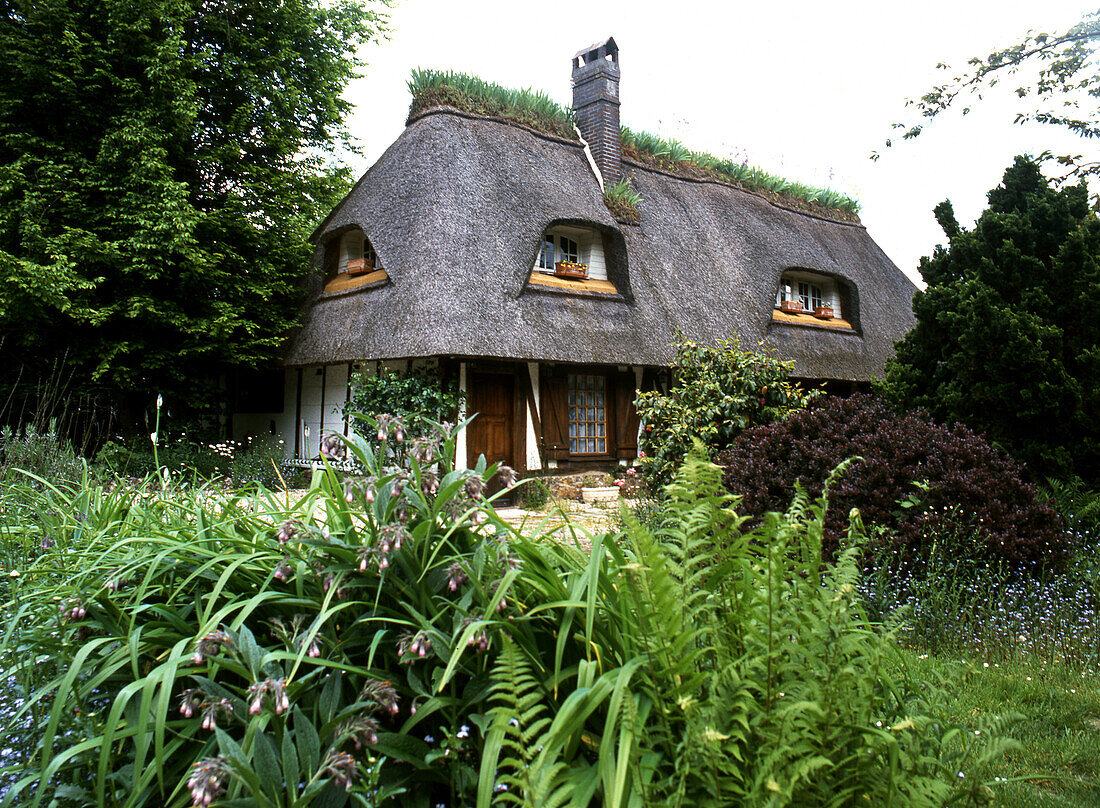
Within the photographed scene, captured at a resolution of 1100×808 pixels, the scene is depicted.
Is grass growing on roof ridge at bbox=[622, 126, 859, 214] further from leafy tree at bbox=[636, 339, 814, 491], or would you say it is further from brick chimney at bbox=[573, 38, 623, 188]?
leafy tree at bbox=[636, 339, 814, 491]

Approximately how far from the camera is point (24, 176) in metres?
10.1

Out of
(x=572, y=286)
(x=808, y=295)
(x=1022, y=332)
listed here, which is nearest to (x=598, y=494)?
(x=572, y=286)

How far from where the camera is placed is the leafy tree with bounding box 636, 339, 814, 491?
7.42m

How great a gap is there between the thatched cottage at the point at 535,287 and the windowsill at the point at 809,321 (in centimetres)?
6

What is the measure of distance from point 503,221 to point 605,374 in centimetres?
303

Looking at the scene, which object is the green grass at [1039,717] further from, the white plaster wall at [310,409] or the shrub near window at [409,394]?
the white plaster wall at [310,409]

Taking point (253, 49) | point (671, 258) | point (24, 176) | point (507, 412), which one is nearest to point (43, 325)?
point (24, 176)

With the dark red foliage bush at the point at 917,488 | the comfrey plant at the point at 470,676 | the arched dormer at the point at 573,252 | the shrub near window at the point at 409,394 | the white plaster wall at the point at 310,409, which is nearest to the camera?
the comfrey plant at the point at 470,676

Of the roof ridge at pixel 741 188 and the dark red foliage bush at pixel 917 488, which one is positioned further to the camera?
the roof ridge at pixel 741 188

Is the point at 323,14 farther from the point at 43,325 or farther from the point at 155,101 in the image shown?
the point at 43,325

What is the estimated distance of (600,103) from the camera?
45.8ft

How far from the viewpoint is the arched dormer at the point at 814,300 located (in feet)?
49.9

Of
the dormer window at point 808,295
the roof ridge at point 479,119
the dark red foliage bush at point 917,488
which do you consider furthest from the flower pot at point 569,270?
the dark red foliage bush at point 917,488

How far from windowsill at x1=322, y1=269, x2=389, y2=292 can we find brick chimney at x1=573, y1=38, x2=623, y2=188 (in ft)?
15.4
